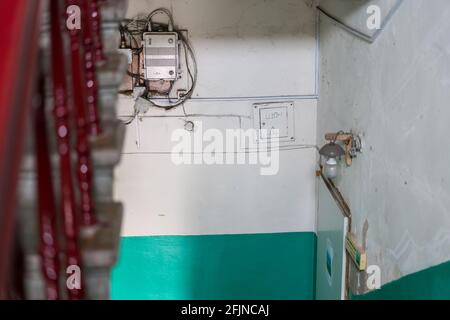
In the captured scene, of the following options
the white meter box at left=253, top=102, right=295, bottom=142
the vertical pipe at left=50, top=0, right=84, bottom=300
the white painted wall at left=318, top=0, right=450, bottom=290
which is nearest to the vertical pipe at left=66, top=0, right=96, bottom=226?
the vertical pipe at left=50, top=0, right=84, bottom=300

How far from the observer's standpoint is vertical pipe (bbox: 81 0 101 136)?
132 centimetres

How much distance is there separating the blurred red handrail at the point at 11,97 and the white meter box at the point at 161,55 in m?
2.81

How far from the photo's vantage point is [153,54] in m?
3.27

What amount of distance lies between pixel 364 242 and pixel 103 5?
1715 mm

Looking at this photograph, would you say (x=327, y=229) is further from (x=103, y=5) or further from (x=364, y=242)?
(x=103, y=5)

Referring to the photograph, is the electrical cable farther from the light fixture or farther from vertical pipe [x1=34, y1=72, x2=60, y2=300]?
vertical pipe [x1=34, y1=72, x2=60, y2=300]

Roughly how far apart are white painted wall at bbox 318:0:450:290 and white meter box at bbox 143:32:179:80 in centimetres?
106

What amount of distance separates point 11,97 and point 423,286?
1712 millimetres

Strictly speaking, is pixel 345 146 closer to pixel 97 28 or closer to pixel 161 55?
pixel 161 55

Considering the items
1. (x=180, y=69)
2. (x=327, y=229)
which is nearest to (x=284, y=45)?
(x=180, y=69)

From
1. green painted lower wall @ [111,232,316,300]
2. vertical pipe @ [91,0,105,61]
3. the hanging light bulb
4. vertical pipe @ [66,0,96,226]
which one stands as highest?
vertical pipe @ [91,0,105,61]

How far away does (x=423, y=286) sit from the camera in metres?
1.82

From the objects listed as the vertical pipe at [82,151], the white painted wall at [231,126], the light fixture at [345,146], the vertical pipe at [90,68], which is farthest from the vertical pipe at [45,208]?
the white painted wall at [231,126]

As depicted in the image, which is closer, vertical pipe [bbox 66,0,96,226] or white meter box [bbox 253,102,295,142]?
vertical pipe [bbox 66,0,96,226]
